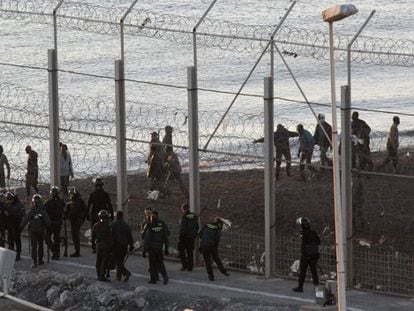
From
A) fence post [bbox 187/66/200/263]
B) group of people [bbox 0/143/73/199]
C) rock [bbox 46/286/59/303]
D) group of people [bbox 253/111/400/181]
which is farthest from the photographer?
group of people [bbox 0/143/73/199]

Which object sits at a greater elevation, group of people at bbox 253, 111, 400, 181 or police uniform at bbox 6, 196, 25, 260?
group of people at bbox 253, 111, 400, 181

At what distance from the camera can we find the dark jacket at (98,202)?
93.1 feet

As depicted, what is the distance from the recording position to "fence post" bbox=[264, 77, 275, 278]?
86.9 feet

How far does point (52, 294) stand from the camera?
26.1 metres

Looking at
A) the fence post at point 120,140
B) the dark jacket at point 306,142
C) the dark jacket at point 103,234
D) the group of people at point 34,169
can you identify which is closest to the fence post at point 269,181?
the dark jacket at point 306,142

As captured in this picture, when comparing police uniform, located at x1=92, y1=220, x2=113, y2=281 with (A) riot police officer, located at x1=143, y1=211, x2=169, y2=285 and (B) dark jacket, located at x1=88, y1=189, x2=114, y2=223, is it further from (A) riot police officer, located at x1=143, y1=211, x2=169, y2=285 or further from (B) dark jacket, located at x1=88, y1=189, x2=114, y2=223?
(B) dark jacket, located at x1=88, y1=189, x2=114, y2=223

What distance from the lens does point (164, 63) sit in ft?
134

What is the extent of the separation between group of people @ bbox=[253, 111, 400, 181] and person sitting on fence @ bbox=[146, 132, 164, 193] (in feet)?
5.45

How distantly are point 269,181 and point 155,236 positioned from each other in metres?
1.94

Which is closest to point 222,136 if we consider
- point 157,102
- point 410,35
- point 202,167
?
point 202,167

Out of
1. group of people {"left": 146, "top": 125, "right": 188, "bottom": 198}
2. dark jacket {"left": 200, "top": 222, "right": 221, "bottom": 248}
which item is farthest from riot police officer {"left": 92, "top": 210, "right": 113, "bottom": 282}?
group of people {"left": 146, "top": 125, "right": 188, "bottom": 198}

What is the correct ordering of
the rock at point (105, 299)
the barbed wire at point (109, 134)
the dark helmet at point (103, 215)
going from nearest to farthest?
1. the rock at point (105, 299)
2. the dark helmet at point (103, 215)
3. the barbed wire at point (109, 134)

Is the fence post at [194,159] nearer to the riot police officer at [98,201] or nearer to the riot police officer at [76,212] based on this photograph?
the riot police officer at [98,201]

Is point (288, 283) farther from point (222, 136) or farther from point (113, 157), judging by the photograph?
point (113, 157)
